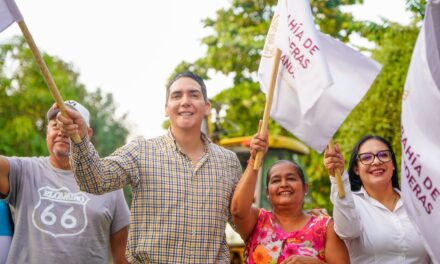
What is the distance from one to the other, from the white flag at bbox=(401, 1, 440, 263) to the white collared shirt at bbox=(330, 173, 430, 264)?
611mm

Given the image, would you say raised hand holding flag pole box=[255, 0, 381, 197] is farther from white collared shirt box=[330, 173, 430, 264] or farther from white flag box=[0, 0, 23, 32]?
white flag box=[0, 0, 23, 32]

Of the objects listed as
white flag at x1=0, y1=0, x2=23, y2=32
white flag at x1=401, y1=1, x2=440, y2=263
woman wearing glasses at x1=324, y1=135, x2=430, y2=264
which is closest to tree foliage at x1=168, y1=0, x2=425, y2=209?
woman wearing glasses at x1=324, y1=135, x2=430, y2=264

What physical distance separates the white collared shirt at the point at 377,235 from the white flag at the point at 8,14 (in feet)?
6.34

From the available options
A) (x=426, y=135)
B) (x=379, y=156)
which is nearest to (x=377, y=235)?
(x=379, y=156)

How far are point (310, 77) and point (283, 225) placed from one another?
999mm

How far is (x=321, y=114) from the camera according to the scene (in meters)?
3.85

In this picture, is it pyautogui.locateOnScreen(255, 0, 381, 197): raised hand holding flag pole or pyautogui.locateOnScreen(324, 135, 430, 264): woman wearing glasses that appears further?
pyautogui.locateOnScreen(324, 135, 430, 264): woman wearing glasses

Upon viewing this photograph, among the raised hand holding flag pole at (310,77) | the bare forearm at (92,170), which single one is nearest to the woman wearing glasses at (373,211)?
the raised hand holding flag pole at (310,77)

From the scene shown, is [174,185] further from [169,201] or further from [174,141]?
[174,141]

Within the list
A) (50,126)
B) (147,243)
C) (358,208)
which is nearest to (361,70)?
(358,208)

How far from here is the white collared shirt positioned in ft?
12.6

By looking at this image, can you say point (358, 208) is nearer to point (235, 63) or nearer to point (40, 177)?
point (40, 177)

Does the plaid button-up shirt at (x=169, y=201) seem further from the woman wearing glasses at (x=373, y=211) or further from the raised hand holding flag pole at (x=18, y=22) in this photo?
the woman wearing glasses at (x=373, y=211)

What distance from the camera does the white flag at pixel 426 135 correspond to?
125 inches
